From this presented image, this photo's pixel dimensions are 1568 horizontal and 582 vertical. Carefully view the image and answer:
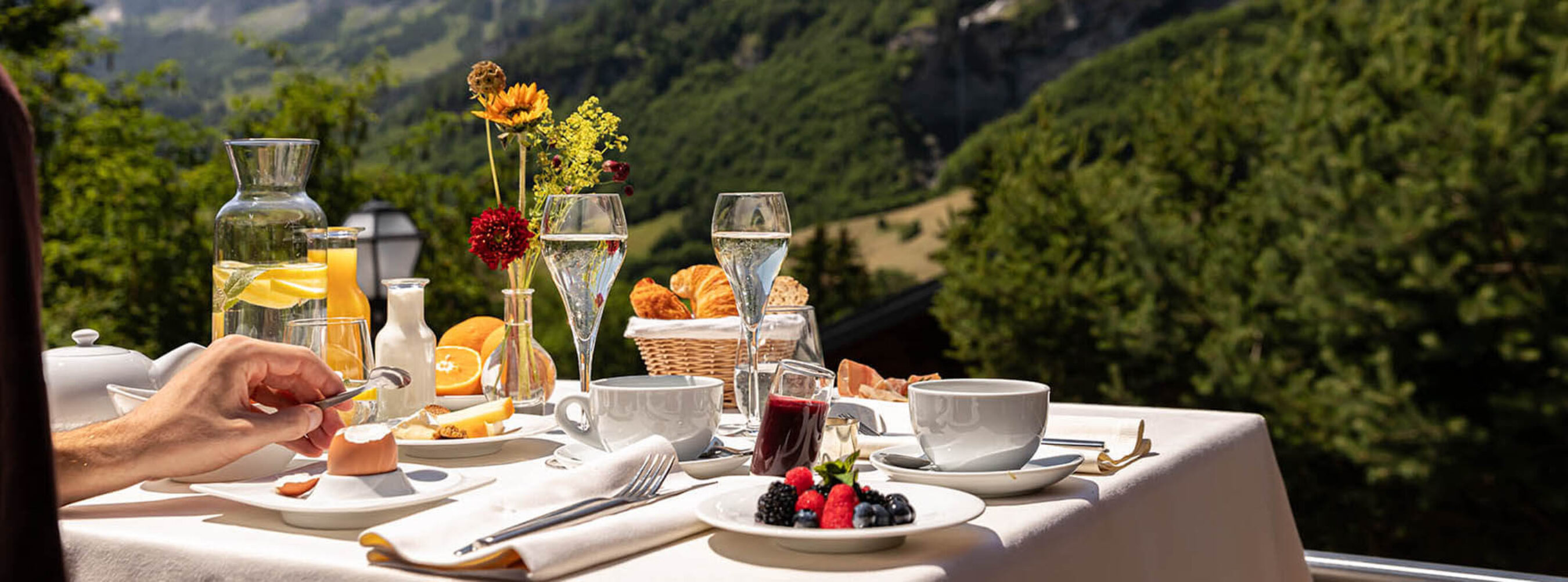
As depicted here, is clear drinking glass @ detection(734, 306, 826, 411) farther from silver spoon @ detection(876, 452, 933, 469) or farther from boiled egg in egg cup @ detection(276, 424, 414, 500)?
boiled egg in egg cup @ detection(276, 424, 414, 500)

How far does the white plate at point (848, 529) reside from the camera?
0.90 meters

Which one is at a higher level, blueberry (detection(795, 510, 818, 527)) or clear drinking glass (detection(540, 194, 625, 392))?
clear drinking glass (detection(540, 194, 625, 392))

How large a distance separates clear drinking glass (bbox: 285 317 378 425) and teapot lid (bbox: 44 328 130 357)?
0.19m

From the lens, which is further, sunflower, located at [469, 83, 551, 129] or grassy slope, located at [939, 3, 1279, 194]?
grassy slope, located at [939, 3, 1279, 194]

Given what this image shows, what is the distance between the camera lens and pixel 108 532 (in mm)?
1049

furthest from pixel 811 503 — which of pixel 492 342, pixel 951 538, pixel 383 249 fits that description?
pixel 383 249

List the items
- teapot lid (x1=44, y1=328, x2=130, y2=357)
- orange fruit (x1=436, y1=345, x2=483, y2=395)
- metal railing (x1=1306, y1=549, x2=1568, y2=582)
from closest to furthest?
teapot lid (x1=44, y1=328, x2=130, y2=357), metal railing (x1=1306, y1=549, x2=1568, y2=582), orange fruit (x1=436, y1=345, x2=483, y2=395)

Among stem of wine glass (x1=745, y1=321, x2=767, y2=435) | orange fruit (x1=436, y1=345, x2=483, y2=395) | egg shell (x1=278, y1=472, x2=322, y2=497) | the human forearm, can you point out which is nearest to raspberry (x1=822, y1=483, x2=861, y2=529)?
egg shell (x1=278, y1=472, x2=322, y2=497)

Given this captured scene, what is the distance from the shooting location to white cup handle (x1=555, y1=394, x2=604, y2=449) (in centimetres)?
134

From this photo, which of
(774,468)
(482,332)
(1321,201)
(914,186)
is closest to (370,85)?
(914,186)

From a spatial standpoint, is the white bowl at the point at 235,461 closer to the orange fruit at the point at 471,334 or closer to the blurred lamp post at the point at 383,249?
the orange fruit at the point at 471,334

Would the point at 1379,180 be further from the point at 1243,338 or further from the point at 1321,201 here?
the point at 1243,338

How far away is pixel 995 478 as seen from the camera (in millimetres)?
1124

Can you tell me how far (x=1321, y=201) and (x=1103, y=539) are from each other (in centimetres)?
583
